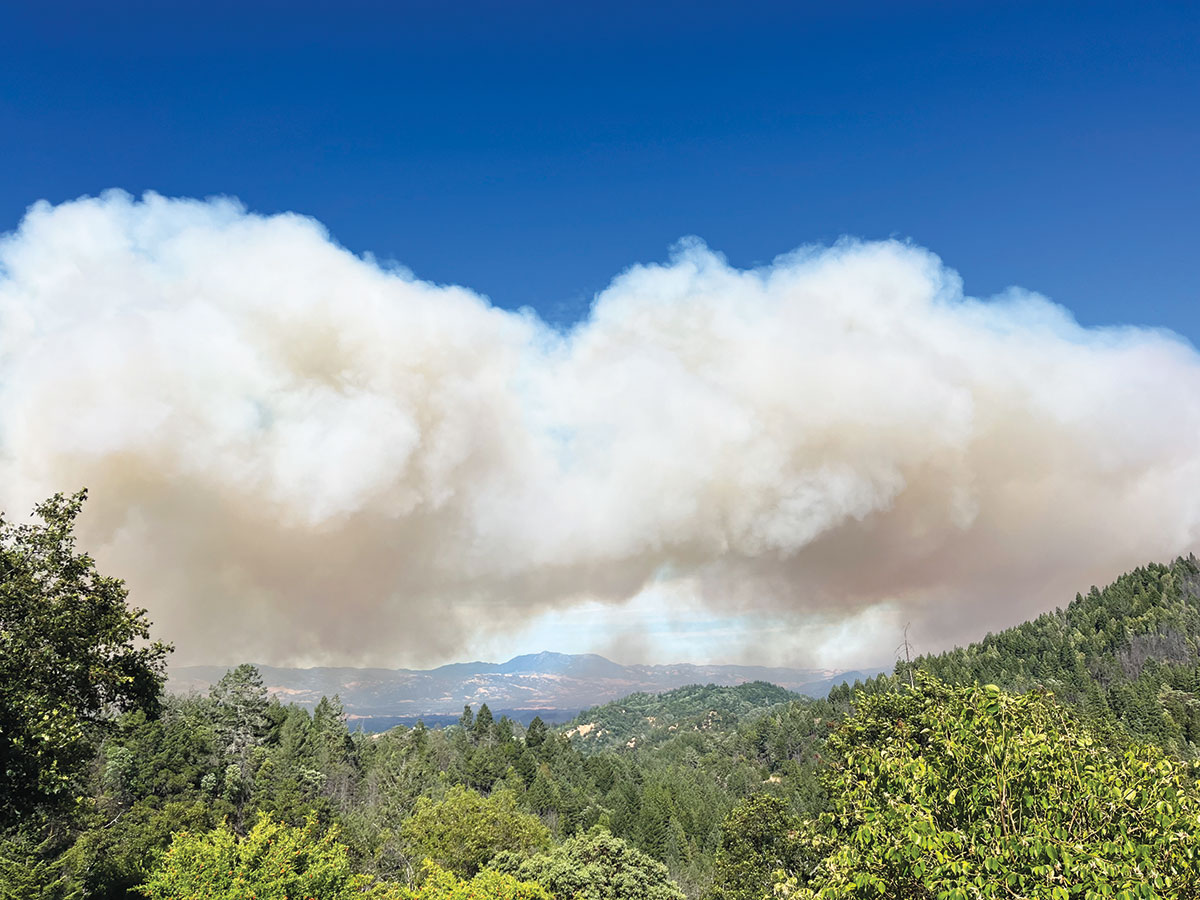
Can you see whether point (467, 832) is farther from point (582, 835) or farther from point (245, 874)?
point (245, 874)

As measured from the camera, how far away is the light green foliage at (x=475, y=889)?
31.4 meters

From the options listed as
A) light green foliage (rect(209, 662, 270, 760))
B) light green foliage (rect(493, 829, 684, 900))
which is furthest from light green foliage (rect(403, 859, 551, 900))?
light green foliage (rect(209, 662, 270, 760))

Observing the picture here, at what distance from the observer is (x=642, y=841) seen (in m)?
128

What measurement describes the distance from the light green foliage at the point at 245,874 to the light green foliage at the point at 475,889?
76.1 inches

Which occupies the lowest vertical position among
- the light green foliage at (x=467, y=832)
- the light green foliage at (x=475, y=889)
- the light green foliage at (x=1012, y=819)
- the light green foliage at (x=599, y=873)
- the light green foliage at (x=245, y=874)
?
the light green foliage at (x=467, y=832)

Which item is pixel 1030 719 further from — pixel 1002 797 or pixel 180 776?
pixel 180 776

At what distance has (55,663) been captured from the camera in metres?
24.5

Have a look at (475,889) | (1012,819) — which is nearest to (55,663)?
(475,889)

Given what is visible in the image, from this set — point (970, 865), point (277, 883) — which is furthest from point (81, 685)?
point (970, 865)

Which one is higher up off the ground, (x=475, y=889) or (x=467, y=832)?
(x=475, y=889)

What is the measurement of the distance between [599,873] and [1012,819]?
3435cm

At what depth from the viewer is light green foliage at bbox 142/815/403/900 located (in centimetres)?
3039

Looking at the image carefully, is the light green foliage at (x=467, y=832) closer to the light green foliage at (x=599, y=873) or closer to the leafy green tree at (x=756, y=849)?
the light green foliage at (x=599, y=873)

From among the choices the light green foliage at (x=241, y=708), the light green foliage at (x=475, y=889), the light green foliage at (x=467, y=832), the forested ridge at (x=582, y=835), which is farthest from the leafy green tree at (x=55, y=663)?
the light green foliage at (x=241, y=708)
